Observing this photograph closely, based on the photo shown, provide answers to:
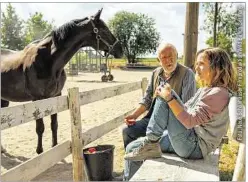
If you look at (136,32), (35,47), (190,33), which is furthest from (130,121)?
(136,32)

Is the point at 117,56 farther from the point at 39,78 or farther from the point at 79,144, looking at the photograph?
the point at 79,144

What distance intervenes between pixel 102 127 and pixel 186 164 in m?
2.03

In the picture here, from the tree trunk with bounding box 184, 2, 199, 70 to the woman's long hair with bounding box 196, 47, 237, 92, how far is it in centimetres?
287

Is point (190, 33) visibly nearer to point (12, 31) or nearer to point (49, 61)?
point (49, 61)

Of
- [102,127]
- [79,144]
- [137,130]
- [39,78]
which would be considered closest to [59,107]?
[79,144]

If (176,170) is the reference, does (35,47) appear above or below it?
above

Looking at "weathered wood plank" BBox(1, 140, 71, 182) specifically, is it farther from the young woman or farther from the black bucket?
the young woman

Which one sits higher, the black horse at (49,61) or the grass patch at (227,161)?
the black horse at (49,61)

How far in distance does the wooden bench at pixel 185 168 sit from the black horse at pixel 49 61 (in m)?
2.56

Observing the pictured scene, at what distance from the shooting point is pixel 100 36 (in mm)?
4863

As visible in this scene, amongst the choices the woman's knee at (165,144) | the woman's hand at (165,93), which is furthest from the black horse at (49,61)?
the woman's hand at (165,93)

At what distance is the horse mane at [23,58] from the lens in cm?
473

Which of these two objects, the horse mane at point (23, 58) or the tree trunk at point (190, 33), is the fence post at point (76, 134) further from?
the tree trunk at point (190, 33)

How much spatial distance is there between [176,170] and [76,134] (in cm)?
146
